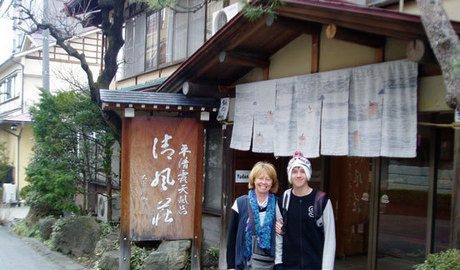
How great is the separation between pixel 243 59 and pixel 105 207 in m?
8.93

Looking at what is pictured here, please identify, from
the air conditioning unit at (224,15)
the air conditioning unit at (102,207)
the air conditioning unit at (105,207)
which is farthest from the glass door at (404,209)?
the air conditioning unit at (102,207)

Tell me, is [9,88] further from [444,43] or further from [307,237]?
[444,43]

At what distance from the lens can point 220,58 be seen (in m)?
7.84

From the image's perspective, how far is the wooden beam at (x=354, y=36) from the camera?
5973 millimetres

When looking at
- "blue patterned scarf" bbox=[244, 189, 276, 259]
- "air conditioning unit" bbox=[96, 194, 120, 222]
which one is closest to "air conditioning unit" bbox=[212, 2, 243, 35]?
"blue patterned scarf" bbox=[244, 189, 276, 259]

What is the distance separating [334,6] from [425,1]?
145 cm

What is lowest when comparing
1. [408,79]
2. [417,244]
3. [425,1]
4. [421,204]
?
[417,244]

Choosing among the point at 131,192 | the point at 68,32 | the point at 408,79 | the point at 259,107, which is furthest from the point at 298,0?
the point at 68,32

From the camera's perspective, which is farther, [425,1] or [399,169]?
[399,169]

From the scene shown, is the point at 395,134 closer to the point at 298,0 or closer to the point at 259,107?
the point at 298,0

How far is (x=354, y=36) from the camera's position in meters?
6.16

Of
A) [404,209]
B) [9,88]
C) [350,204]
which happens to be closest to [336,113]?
[404,209]

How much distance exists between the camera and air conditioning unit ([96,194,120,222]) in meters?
14.6

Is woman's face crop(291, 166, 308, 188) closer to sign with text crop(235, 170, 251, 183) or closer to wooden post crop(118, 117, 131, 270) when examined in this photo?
wooden post crop(118, 117, 131, 270)
